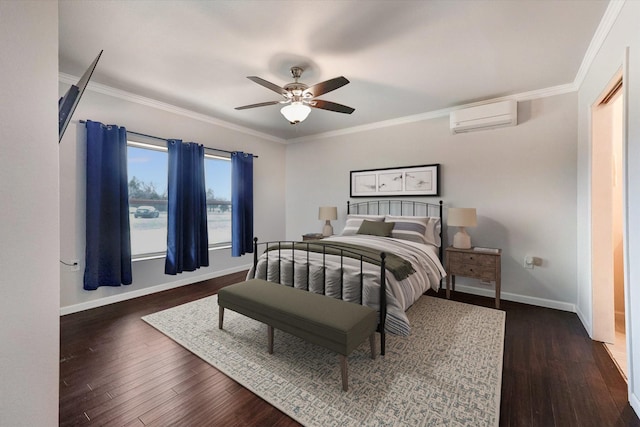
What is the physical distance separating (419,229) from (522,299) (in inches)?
58.8

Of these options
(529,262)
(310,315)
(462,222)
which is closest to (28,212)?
(310,315)

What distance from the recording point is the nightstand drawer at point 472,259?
322 cm

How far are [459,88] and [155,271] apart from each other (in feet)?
14.9

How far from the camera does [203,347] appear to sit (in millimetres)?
2354

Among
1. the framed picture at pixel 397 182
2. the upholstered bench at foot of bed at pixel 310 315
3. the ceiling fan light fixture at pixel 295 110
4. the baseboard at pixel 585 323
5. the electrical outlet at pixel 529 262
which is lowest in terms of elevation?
the baseboard at pixel 585 323

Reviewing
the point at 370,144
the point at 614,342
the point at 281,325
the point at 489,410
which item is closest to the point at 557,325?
the point at 614,342

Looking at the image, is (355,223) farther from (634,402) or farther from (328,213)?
(634,402)

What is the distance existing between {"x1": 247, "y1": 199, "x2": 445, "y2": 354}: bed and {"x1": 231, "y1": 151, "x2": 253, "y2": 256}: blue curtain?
1694 mm

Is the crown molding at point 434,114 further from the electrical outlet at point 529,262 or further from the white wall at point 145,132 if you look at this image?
the electrical outlet at point 529,262

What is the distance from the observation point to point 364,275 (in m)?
2.38

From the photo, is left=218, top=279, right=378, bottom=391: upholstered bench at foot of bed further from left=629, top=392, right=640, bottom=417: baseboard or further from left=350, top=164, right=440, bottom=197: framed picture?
left=350, top=164, right=440, bottom=197: framed picture

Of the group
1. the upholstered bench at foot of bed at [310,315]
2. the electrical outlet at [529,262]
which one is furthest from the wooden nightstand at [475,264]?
the upholstered bench at foot of bed at [310,315]

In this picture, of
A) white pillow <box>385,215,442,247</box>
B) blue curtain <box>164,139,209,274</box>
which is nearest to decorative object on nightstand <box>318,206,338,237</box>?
white pillow <box>385,215,442,247</box>

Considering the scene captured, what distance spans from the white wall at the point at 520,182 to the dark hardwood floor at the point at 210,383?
0.71 meters
